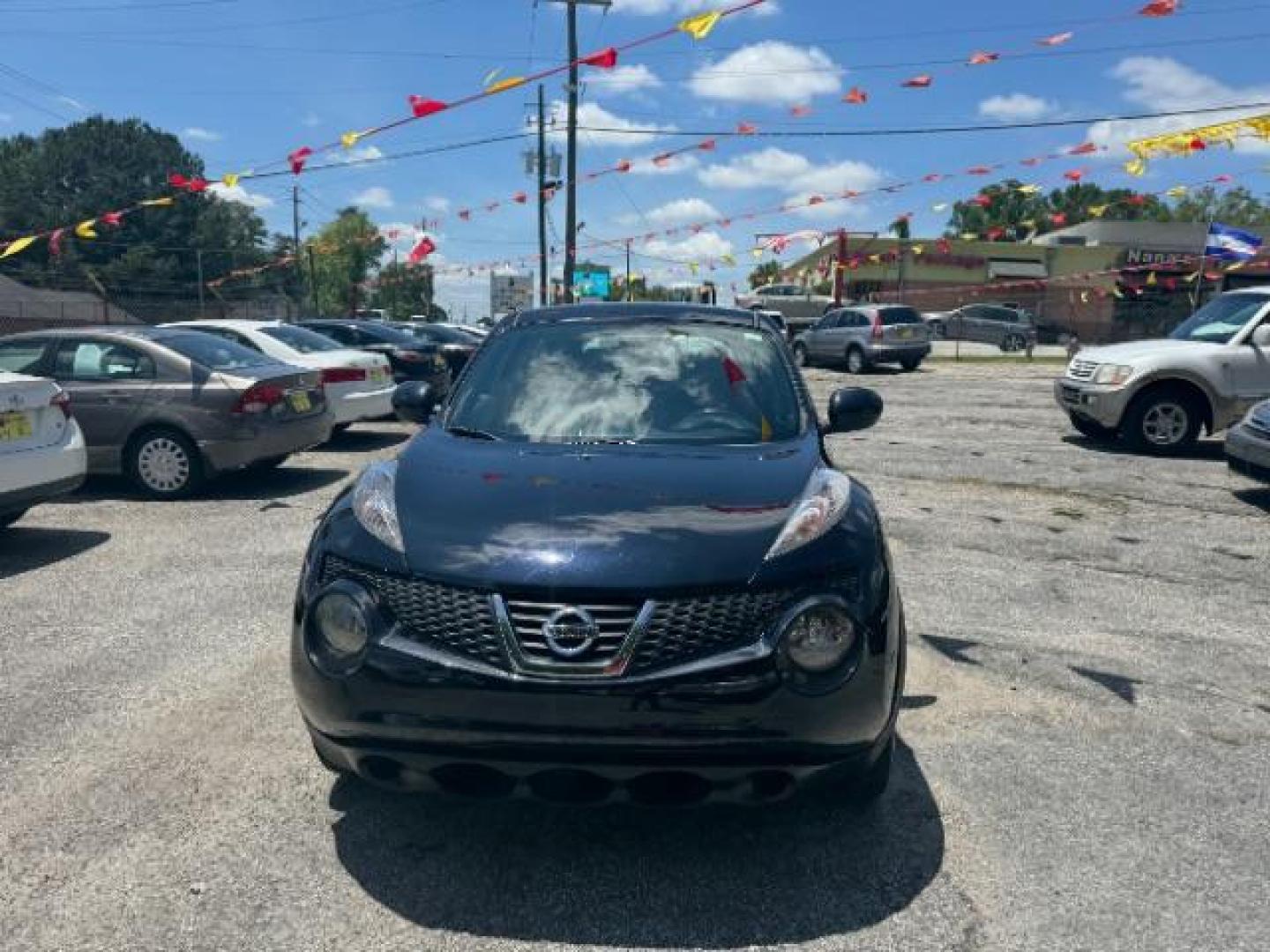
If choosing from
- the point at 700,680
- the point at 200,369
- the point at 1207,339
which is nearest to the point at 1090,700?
the point at 700,680

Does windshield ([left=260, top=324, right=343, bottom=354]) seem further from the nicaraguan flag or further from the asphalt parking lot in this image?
the nicaraguan flag

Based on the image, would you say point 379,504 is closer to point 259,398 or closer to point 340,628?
point 340,628

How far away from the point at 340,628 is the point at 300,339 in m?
9.86

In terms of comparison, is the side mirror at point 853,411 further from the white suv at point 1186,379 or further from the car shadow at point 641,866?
the white suv at point 1186,379

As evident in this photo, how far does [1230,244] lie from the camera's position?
21484 mm

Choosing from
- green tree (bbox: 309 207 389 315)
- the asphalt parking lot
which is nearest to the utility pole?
the asphalt parking lot

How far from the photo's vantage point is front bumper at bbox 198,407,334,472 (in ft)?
26.5

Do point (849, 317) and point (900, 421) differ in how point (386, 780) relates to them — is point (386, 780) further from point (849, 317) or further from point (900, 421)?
point (849, 317)

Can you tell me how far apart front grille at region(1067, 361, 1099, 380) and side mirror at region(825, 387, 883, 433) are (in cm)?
794

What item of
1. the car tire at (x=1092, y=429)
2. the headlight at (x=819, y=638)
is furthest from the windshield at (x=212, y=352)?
the car tire at (x=1092, y=429)

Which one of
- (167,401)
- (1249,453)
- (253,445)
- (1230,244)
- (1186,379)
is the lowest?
(253,445)

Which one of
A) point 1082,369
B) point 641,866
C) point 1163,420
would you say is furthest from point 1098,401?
point 641,866

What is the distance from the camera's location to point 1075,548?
680cm

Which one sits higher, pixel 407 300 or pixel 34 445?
pixel 407 300
